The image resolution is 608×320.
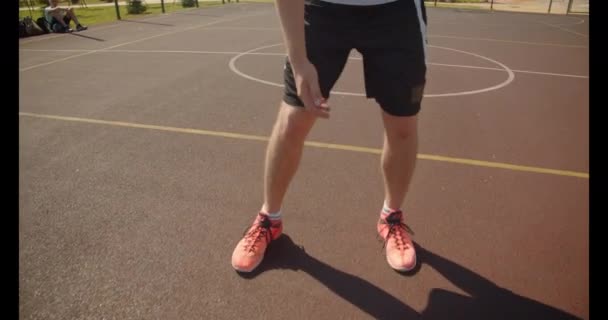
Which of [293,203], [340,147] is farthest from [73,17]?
[293,203]

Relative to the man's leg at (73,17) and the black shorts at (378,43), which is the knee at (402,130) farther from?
the man's leg at (73,17)

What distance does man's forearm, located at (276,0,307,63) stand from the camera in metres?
1.46

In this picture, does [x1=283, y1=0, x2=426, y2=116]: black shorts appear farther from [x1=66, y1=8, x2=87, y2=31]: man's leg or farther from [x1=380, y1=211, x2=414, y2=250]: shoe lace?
[x1=66, y1=8, x2=87, y2=31]: man's leg

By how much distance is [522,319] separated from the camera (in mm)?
1724

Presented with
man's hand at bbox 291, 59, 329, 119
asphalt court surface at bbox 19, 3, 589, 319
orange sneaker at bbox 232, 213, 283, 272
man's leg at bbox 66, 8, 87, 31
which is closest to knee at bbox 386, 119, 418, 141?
man's hand at bbox 291, 59, 329, 119

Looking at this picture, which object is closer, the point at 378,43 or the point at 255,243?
the point at 378,43

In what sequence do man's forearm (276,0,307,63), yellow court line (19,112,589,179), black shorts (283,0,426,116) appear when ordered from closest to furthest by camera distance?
man's forearm (276,0,307,63) < black shorts (283,0,426,116) < yellow court line (19,112,589,179)

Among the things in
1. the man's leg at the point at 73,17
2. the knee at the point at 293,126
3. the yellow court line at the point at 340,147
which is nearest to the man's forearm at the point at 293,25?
the knee at the point at 293,126

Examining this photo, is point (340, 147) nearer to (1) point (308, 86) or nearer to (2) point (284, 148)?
(2) point (284, 148)

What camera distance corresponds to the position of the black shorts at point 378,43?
67.0 inches

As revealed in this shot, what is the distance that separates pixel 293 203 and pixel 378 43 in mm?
1294

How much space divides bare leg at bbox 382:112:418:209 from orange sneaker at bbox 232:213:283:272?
651 mm

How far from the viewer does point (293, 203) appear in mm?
2641

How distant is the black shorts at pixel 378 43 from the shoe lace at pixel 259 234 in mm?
Result: 711
